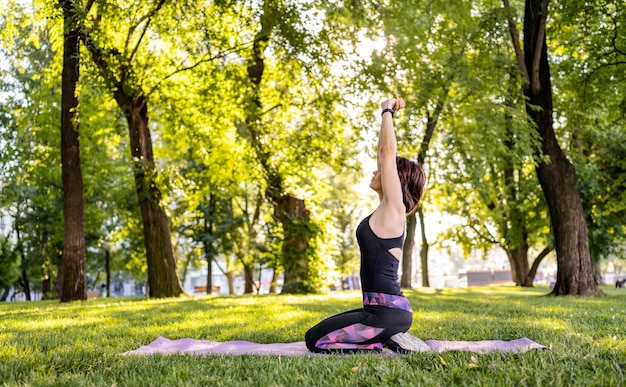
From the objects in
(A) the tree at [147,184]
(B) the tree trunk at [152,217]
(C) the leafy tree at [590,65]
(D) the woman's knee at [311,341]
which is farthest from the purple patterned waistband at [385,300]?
(C) the leafy tree at [590,65]

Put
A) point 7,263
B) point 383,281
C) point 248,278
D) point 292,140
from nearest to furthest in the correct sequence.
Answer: point 383,281 → point 292,140 → point 7,263 → point 248,278

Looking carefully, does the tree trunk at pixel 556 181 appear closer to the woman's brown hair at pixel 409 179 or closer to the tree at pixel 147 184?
the woman's brown hair at pixel 409 179

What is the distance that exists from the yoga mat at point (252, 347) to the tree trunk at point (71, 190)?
9828mm

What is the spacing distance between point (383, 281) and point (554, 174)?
11670 millimetres

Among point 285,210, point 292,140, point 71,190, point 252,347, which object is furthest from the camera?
point 285,210

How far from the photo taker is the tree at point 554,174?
1477 centimetres

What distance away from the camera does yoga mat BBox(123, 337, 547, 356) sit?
5.17 m

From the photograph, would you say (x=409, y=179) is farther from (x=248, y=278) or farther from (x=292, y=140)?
(x=248, y=278)

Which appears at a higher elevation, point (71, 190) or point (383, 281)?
point (71, 190)

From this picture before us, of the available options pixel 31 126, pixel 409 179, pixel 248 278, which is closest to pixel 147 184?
pixel 31 126

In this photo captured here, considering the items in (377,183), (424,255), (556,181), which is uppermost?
(556,181)

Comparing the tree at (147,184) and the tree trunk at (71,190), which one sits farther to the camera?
the tree at (147,184)

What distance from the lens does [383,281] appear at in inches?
200

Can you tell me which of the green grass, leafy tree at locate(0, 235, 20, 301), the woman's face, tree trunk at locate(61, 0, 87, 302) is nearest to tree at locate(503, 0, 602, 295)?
the green grass
